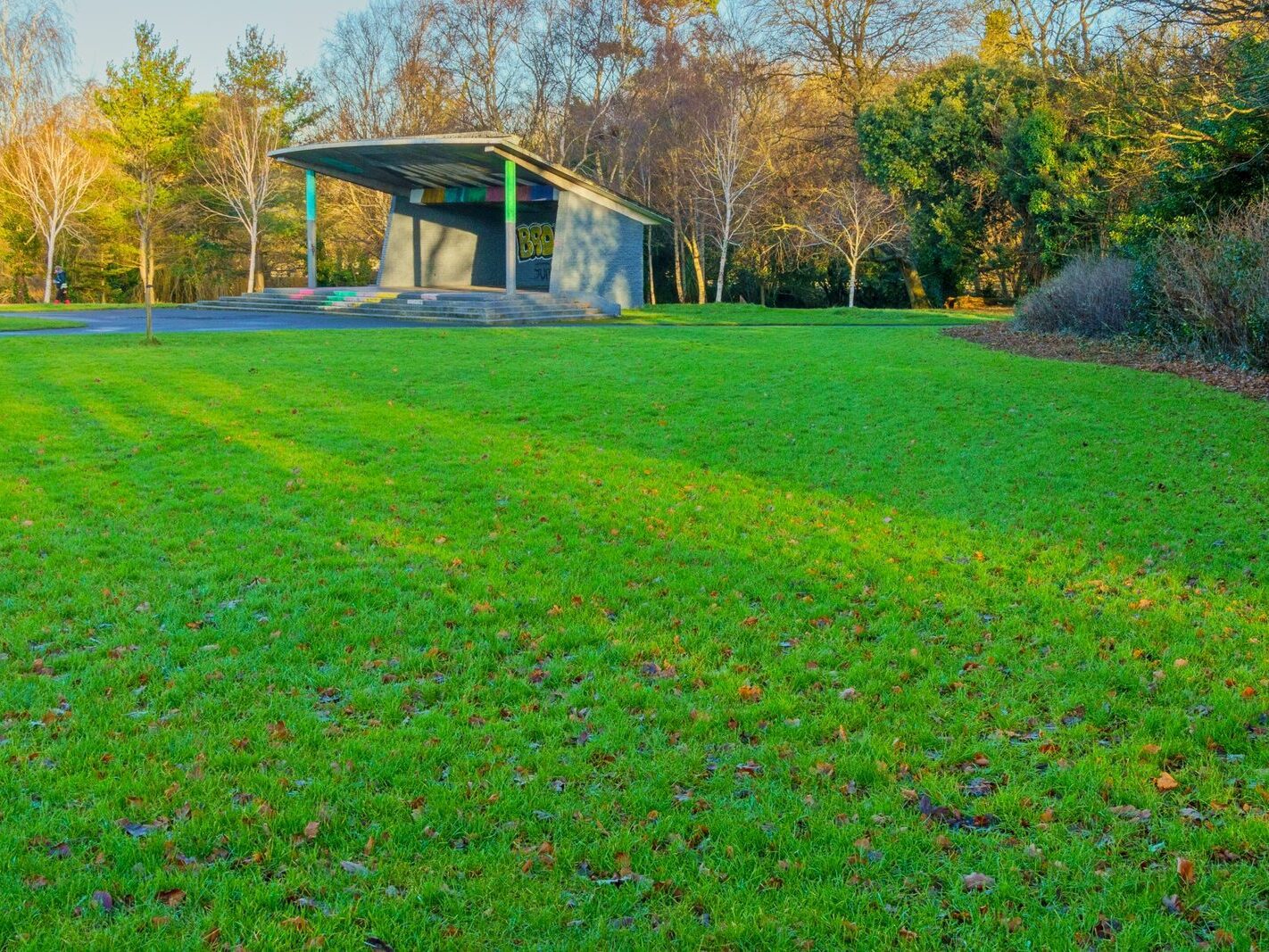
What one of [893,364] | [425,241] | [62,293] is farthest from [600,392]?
[62,293]

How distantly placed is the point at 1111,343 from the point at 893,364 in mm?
5718

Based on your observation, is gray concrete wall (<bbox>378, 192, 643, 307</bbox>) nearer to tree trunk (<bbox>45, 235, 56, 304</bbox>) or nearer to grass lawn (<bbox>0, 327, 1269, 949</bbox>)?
tree trunk (<bbox>45, 235, 56, 304</bbox>)

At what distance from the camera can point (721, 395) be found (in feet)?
40.7

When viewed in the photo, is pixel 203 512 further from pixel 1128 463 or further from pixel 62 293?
pixel 62 293

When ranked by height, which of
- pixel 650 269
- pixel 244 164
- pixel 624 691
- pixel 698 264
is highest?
pixel 244 164

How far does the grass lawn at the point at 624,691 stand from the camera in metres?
2.86

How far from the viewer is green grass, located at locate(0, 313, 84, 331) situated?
64.5 feet

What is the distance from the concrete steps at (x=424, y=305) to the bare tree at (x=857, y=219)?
10434 mm

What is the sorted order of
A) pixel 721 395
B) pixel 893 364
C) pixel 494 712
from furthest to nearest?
1. pixel 893 364
2. pixel 721 395
3. pixel 494 712

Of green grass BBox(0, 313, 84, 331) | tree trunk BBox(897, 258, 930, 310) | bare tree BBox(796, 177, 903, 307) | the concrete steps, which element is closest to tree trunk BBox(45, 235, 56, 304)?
the concrete steps

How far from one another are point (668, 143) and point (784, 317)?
40.9 feet

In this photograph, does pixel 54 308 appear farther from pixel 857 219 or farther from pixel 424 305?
pixel 857 219

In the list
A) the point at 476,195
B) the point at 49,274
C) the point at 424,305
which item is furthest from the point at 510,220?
the point at 49,274

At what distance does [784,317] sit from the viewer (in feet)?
98.9
